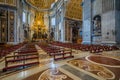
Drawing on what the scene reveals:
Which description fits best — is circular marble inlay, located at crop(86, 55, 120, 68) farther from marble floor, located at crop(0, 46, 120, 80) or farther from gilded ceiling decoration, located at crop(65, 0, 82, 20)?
gilded ceiling decoration, located at crop(65, 0, 82, 20)

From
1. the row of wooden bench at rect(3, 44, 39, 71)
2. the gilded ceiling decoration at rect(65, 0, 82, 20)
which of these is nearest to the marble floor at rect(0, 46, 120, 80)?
the row of wooden bench at rect(3, 44, 39, 71)

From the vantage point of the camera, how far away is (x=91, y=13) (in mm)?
21391

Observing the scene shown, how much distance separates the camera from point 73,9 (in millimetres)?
32562

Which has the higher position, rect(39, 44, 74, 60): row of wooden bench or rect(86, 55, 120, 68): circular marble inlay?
rect(39, 44, 74, 60): row of wooden bench

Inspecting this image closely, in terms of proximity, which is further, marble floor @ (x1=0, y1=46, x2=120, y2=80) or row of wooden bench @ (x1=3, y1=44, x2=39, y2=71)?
row of wooden bench @ (x1=3, y1=44, x2=39, y2=71)

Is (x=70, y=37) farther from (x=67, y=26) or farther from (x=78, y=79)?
(x=78, y=79)

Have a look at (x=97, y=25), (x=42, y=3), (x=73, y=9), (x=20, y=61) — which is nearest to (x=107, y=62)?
(x=20, y=61)

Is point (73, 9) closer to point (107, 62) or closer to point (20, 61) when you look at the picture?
point (107, 62)

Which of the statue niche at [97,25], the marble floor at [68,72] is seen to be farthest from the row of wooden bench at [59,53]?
the statue niche at [97,25]

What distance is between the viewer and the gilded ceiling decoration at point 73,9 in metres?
31.3

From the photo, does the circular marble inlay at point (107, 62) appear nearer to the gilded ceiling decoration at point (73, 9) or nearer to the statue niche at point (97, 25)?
the statue niche at point (97, 25)

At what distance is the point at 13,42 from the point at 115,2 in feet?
65.1

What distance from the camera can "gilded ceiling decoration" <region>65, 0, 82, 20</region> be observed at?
31266 mm

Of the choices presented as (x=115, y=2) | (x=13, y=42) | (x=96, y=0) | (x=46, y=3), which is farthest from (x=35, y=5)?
(x=115, y=2)
